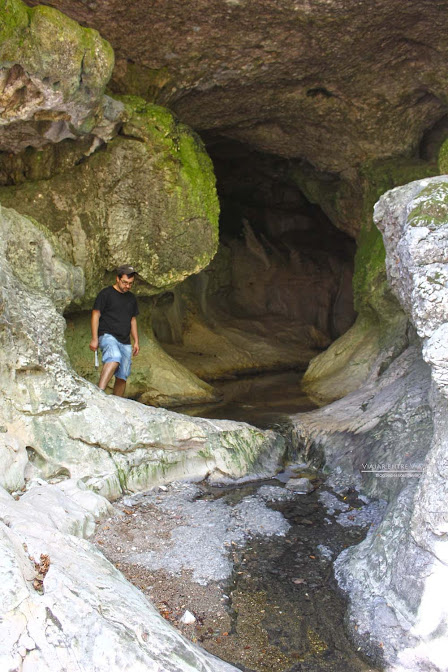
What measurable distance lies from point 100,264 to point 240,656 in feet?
16.4

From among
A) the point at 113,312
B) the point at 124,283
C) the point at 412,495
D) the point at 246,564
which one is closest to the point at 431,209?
the point at 412,495

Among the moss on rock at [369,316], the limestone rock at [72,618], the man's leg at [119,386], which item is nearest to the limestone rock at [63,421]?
the man's leg at [119,386]

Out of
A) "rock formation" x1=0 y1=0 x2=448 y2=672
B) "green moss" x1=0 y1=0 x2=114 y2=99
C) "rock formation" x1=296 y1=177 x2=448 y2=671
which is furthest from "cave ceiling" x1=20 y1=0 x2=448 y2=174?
"rock formation" x1=296 y1=177 x2=448 y2=671

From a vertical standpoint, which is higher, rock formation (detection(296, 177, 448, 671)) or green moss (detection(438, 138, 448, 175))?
green moss (detection(438, 138, 448, 175))

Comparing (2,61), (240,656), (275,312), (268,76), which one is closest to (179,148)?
(268,76)

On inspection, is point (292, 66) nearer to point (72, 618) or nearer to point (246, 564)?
point (246, 564)

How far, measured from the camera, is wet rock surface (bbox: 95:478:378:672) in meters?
3.30

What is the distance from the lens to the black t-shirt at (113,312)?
6109 mm

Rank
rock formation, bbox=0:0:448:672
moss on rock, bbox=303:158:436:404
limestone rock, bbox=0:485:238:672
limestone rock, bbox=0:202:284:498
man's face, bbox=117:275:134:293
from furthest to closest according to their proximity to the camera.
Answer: moss on rock, bbox=303:158:436:404 < man's face, bbox=117:275:134:293 < limestone rock, bbox=0:202:284:498 < rock formation, bbox=0:0:448:672 < limestone rock, bbox=0:485:238:672

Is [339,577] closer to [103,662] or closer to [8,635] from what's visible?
[103,662]

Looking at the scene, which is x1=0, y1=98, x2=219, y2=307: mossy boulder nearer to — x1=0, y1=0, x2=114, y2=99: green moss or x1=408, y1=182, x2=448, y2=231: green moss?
x1=0, y1=0, x2=114, y2=99: green moss

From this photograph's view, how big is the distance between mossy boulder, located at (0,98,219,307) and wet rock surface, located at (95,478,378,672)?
3027mm

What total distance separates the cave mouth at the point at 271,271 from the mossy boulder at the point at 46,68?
6474 millimetres

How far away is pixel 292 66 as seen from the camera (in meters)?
7.21
